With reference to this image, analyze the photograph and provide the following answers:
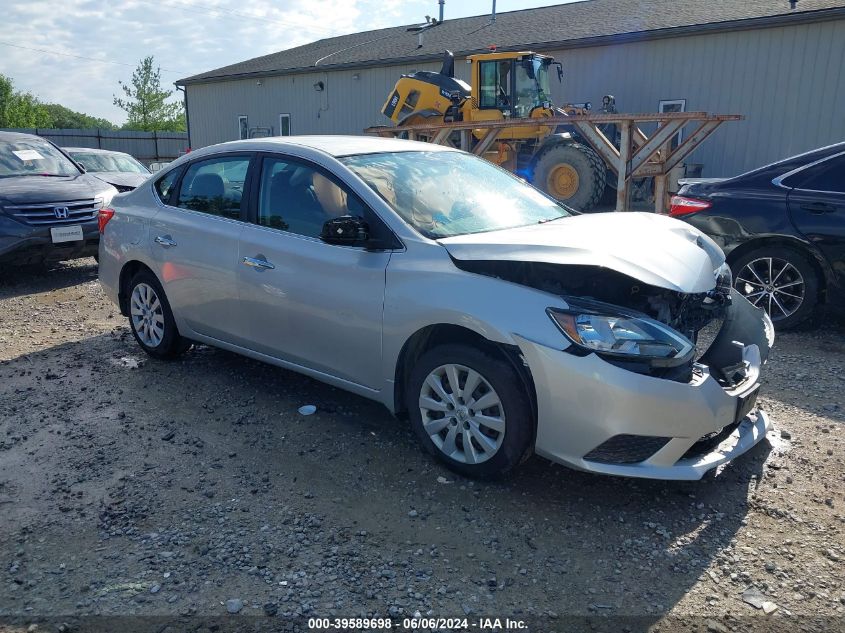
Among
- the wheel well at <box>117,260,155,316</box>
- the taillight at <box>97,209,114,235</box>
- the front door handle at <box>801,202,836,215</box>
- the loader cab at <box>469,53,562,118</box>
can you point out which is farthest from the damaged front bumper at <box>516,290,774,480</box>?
the loader cab at <box>469,53,562,118</box>

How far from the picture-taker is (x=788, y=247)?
223 inches

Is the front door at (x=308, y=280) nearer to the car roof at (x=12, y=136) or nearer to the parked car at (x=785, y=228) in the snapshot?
the parked car at (x=785, y=228)

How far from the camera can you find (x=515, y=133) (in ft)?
43.4

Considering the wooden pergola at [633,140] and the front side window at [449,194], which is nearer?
the front side window at [449,194]

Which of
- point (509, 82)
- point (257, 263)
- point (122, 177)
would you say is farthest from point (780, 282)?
point (122, 177)

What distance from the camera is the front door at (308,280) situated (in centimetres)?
362

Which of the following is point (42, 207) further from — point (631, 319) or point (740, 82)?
point (740, 82)

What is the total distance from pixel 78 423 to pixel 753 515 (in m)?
3.73

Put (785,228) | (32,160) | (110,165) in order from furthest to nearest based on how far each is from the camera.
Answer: (110,165), (32,160), (785,228)

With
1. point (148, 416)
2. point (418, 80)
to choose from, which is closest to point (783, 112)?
point (418, 80)

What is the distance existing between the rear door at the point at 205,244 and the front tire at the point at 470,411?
1505 millimetres

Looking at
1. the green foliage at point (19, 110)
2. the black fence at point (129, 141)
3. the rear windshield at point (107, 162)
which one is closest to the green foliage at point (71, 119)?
the green foliage at point (19, 110)

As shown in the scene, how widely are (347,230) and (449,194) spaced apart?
0.76m

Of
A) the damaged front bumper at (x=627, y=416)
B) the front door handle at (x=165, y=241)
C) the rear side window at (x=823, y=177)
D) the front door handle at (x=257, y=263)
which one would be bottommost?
the damaged front bumper at (x=627, y=416)
